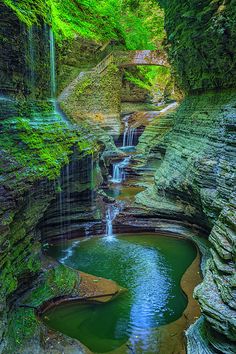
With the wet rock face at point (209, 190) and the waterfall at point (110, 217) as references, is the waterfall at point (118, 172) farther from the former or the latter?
the waterfall at point (110, 217)

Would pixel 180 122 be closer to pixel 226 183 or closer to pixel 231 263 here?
pixel 226 183

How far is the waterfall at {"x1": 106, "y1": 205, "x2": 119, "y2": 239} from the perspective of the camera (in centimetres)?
1358

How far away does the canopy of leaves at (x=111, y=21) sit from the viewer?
24734 millimetres

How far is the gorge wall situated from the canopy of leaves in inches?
366

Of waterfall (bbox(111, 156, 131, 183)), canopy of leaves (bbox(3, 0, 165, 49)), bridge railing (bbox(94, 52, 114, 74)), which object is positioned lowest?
waterfall (bbox(111, 156, 131, 183))

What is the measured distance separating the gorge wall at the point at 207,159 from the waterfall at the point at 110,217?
119cm

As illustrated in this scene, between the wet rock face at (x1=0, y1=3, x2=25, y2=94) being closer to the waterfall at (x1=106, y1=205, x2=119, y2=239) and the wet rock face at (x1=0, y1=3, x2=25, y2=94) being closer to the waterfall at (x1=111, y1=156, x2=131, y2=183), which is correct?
the waterfall at (x1=106, y1=205, x2=119, y2=239)

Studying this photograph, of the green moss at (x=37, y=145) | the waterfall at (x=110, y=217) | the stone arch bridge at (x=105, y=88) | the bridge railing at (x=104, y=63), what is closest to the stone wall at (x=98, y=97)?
the stone arch bridge at (x=105, y=88)

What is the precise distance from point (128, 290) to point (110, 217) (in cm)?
483

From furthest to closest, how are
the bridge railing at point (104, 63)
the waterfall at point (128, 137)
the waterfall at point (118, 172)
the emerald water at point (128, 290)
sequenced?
the waterfall at point (128, 137) → the bridge railing at point (104, 63) → the waterfall at point (118, 172) → the emerald water at point (128, 290)

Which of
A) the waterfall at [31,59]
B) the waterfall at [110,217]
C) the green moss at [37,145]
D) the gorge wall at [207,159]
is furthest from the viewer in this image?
the waterfall at [110,217]

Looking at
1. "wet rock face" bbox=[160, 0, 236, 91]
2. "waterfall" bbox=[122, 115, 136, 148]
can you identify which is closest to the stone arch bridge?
"waterfall" bbox=[122, 115, 136, 148]

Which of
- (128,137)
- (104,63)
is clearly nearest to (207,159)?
(128,137)

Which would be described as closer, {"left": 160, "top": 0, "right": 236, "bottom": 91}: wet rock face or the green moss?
the green moss
